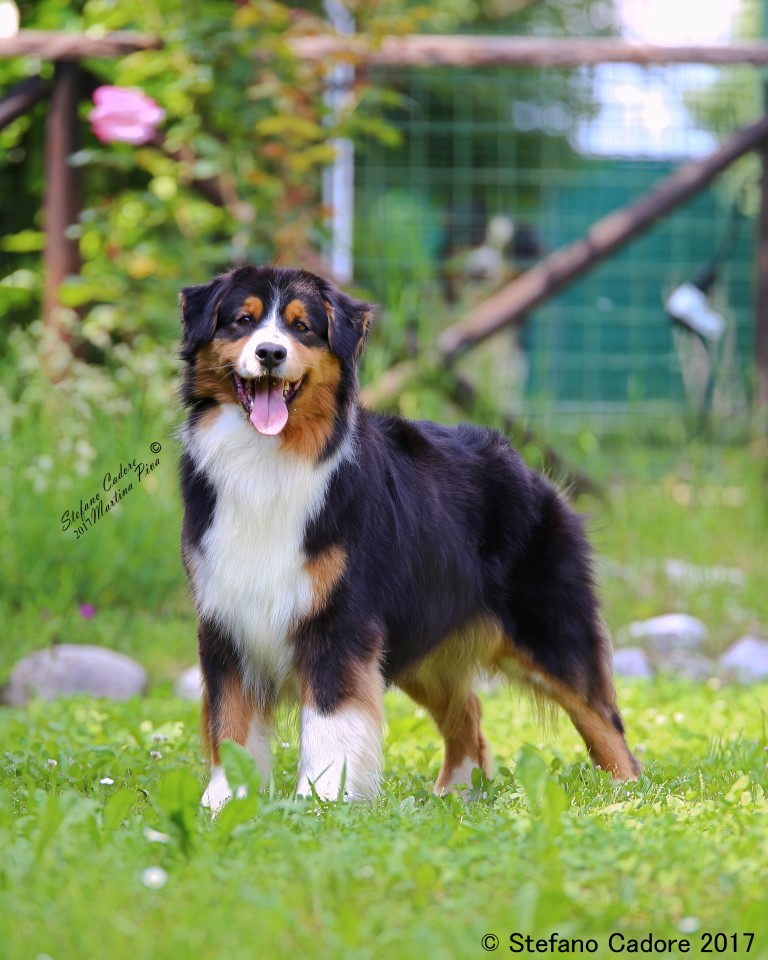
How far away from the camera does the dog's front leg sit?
347 centimetres

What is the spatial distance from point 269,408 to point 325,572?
484 mm

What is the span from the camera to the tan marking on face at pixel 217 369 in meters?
3.59

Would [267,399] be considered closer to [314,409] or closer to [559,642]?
[314,409]

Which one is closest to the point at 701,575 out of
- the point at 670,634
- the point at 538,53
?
the point at 670,634

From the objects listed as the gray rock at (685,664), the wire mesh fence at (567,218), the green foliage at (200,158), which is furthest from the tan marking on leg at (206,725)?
the wire mesh fence at (567,218)

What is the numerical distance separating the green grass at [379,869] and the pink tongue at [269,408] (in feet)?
3.05

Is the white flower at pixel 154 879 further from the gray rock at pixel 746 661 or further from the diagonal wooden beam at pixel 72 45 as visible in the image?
the diagonal wooden beam at pixel 72 45

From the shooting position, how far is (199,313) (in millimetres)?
3711

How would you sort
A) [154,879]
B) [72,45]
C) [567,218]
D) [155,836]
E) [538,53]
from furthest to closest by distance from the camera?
[567,218]
[538,53]
[72,45]
[155,836]
[154,879]

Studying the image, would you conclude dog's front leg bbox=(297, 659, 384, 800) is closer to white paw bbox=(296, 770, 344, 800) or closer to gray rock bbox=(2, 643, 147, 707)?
white paw bbox=(296, 770, 344, 800)

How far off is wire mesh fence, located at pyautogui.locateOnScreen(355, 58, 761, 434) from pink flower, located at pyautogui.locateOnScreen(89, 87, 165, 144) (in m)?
1.69

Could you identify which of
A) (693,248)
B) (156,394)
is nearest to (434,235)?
(693,248)

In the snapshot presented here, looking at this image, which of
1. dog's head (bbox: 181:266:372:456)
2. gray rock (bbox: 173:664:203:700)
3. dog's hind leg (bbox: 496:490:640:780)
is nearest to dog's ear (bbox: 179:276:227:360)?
dog's head (bbox: 181:266:372:456)
